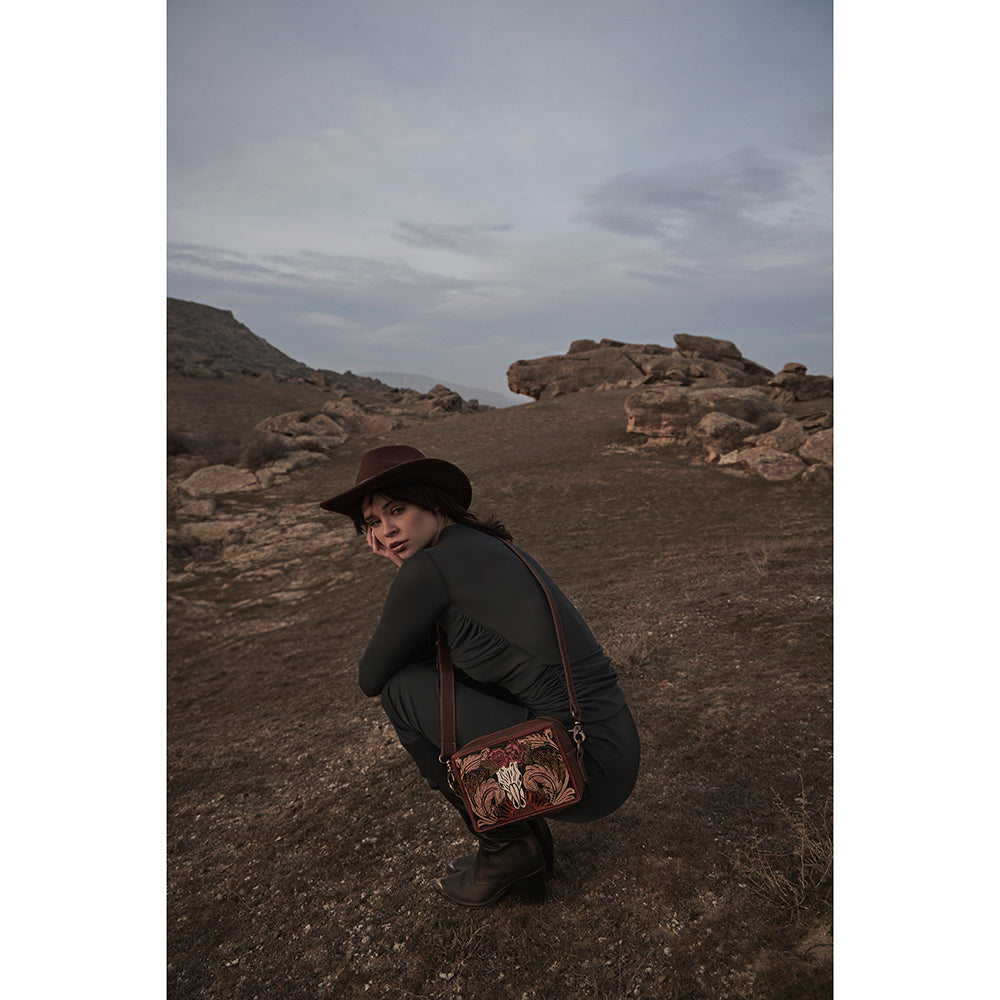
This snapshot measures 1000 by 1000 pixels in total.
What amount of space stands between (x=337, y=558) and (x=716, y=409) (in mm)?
8836

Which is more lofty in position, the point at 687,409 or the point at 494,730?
the point at 687,409

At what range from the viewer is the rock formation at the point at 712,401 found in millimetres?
11117

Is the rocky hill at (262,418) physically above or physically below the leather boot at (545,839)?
above

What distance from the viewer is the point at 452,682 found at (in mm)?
1756

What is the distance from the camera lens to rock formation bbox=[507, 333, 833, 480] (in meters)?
11.1

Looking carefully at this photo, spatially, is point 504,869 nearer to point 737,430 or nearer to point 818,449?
point 818,449

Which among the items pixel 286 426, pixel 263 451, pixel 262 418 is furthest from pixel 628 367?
pixel 263 451

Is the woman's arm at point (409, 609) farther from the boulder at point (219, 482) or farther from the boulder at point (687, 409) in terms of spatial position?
the boulder at point (687, 409)

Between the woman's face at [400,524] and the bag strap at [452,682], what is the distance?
0.81ft

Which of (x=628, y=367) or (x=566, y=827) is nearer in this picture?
(x=566, y=827)

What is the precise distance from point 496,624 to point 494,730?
0.90 feet

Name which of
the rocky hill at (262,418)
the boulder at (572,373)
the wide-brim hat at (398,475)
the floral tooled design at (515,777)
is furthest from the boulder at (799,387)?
the floral tooled design at (515,777)

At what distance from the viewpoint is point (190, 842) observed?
9.02ft

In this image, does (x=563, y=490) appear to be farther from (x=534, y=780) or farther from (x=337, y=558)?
(x=534, y=780)
